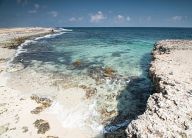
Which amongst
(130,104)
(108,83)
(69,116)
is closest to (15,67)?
(108,83)

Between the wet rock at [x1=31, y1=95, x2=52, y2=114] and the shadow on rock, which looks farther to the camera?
the wet rock at [x1=31, y1=95, x2=52, y2=114]

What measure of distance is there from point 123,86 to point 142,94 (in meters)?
2.47

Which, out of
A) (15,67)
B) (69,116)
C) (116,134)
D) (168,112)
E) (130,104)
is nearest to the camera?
(168,112)

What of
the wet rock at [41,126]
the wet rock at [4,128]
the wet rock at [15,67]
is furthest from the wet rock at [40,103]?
the wet rock at [15,67]

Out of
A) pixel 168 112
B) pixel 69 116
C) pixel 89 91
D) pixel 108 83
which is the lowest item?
pixel 69 116

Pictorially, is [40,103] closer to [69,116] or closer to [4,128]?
[69,116]

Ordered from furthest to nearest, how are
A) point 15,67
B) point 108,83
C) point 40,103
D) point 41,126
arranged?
point 15,67, point 108,83, point 40,103, point 41,126

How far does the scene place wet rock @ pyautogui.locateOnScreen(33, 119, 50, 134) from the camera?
13.8 metres

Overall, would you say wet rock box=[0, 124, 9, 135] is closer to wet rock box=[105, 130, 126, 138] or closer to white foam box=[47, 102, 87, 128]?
white foam box=[47, 102, 87, 128]

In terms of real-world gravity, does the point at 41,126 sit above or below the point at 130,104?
below

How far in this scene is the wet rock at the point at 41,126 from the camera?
13805 millimetres

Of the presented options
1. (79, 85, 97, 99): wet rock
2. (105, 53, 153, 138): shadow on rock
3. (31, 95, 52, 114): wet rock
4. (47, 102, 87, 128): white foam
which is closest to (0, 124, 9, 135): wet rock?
(31, 95, 52, 114): wet rock

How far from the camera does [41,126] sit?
1422cm

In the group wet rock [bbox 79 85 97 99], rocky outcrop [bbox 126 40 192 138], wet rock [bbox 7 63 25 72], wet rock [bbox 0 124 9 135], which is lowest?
wet rock [bbox 0 124 9 135]
